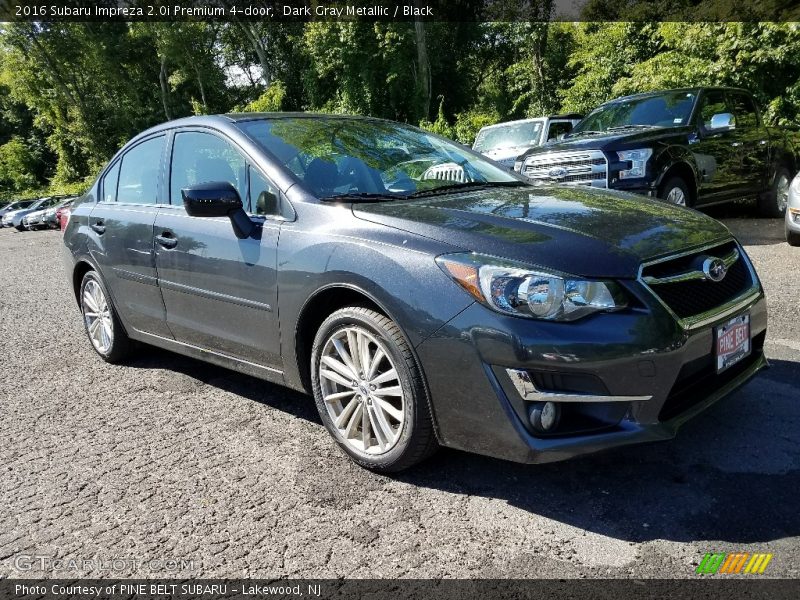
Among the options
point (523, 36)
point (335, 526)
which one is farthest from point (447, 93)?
point (335, 526)

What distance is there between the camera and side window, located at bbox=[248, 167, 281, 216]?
3.25 m

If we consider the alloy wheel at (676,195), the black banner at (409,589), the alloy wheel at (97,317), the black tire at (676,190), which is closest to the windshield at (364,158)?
the black banner at (409,589)

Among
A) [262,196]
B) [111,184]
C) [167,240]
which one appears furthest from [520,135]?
[262,196]

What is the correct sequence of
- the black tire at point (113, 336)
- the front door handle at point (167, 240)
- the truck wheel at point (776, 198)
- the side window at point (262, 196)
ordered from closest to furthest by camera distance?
the side window at point (262, 196)
the front door handle at point (167, 240)
the black tire at point (113, 336)
the truck wheel at point (776, 198)

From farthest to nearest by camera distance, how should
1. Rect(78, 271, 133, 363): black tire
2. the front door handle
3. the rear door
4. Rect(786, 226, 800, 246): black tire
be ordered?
Rect(786, 226, 800, 246): black tire, Rect(78, 271, 133, 363): black tire, the rear door, the front door handle

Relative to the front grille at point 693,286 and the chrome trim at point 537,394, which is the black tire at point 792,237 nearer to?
the front grille at point 693,286

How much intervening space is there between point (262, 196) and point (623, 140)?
5.44 metres

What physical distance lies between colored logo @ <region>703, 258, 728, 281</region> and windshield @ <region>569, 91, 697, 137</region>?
6186mm

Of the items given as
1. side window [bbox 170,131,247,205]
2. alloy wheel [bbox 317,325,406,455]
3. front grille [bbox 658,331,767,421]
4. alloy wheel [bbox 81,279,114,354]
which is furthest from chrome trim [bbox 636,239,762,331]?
alloy wheel [bbox 81,279,114,354]

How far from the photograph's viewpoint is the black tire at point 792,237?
7.06 metres

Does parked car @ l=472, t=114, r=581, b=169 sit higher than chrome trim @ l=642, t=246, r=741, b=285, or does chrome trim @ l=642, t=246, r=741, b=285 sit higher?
parked car @ l=472, t=114, r=581, b=169

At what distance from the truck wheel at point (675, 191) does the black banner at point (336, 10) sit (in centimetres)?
1268

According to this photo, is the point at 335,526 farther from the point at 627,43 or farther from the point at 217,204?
the point at 627,43

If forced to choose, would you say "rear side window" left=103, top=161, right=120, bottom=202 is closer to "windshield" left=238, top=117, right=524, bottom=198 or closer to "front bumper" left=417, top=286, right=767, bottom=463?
"windshield" left=238, top=117, right=524, bottom=198
